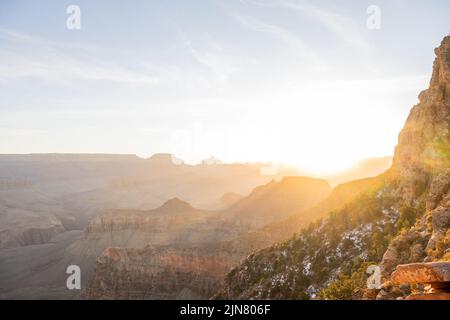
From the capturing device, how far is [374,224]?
34.3 meters

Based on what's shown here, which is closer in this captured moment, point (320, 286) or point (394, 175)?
point (320, 286)

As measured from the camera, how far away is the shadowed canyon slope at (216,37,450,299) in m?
28.2

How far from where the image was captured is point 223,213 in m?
120

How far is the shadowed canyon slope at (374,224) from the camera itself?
28234 mm

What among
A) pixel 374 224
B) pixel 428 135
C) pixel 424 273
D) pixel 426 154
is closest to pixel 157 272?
pixel 374 224

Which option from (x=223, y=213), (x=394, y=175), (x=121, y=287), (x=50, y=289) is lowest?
(x=50, y=289)

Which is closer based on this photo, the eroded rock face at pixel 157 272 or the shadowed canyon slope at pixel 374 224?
the shadowed canyon slope at pixel 374 224

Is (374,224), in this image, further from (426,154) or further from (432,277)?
(432,277)

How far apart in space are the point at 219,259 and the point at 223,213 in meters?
43.5

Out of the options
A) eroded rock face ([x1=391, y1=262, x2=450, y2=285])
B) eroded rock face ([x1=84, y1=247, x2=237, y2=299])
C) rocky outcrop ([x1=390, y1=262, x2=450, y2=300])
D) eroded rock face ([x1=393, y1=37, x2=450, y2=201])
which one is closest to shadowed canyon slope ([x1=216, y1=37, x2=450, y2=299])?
eroded rock face ([x1=393, y1=37, x2=450, y2=201])

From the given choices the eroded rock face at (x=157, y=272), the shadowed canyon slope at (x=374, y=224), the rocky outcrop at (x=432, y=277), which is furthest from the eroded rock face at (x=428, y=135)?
the eroded rock face at (x=157, y=272)

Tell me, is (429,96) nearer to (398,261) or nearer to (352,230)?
(352,230)

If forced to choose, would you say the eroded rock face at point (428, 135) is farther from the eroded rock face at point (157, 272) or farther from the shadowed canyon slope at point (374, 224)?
the eroded rock face at point (157, 272)
